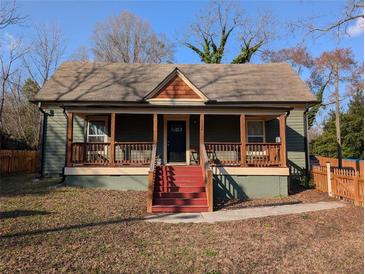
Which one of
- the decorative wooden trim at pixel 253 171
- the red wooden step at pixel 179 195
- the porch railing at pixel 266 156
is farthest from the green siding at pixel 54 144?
the porch railing at pixel 266 156

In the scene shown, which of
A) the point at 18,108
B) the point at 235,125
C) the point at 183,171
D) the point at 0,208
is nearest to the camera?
the point at 0,208

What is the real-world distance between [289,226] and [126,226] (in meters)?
3.93

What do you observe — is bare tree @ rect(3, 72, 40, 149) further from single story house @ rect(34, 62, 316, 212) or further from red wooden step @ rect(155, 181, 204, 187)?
red wooden step @ rect(155, 181, 204, 187)

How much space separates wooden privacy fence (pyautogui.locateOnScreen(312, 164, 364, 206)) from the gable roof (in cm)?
366

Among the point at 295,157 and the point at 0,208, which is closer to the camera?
the point at 0,208

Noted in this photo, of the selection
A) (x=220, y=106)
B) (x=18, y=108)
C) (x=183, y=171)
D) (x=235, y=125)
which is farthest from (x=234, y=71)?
(x=18, y=108)

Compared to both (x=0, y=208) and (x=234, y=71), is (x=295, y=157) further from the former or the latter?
(x=0, y=208)

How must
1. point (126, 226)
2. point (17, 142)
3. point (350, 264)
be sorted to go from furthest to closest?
1. point (17, 142)
2. point (126, 226)
3. point (350, 264)

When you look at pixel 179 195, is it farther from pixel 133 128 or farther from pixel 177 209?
pixel 133 128

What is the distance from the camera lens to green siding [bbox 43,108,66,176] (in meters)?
14.2

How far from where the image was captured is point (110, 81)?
1515 cm

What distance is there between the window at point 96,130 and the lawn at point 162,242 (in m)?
5.63

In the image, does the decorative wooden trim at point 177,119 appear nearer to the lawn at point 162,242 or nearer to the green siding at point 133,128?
the green siding at point 133,128

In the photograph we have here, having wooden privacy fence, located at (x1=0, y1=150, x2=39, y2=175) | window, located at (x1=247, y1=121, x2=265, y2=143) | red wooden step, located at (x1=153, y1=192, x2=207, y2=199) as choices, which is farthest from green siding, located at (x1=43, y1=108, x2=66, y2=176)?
window, located at (x1=247, y1=121, x2=265, y2=143)
